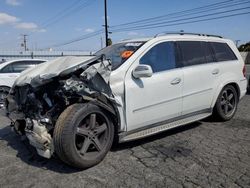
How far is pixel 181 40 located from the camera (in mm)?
4969

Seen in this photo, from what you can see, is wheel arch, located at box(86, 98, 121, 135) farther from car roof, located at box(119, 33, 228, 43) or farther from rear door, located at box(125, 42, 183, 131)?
car roof, located at box(119, 33, 228, 43)

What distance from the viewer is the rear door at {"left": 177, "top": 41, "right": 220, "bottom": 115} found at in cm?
479

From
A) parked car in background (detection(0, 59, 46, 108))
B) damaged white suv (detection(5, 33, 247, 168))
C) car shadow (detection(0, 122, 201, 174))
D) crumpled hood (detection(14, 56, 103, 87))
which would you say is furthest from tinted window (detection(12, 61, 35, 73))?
crumpled hood (detection(14, 56, 103, 87))

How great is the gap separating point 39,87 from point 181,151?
7.54ft

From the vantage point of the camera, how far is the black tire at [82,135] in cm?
339

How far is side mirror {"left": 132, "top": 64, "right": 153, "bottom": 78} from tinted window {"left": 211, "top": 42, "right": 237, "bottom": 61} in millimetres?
2192

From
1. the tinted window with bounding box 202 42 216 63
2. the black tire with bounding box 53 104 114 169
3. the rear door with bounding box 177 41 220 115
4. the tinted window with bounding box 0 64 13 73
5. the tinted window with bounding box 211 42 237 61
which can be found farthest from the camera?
the tinted window with bounding box 0 64 13 73

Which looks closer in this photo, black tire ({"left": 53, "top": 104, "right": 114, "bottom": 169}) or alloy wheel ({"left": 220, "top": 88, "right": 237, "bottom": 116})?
black tire ({"left": 53, "top": 104, "right": 114, "bottom": 169})

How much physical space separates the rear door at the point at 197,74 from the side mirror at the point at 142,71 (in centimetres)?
99

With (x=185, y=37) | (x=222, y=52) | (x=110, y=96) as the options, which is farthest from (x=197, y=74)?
Result: (x=110, y=96)

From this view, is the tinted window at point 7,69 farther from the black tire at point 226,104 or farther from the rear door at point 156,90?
the black tire at point 226,104

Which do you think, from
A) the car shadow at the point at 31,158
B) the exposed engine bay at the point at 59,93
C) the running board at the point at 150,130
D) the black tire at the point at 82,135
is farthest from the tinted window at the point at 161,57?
the car shadow at the point at 31,158

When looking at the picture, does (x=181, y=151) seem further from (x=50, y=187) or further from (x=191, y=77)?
(x=50, y=187)

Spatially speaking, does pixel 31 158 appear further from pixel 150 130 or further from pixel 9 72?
pixel 9 72
